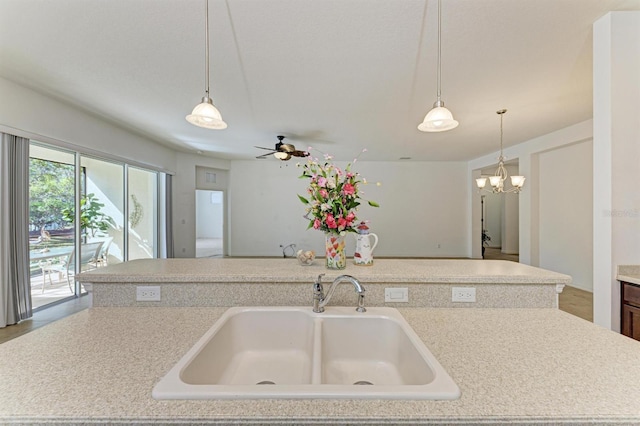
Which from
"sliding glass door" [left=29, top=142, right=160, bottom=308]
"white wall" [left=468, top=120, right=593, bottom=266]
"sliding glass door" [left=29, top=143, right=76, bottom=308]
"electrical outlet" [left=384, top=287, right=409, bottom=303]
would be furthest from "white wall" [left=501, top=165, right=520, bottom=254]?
"sliding glass door" [left=29, top=143, right=76, bottom=308]

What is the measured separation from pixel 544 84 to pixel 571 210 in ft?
8.96

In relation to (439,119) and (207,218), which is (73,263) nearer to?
(439,119)

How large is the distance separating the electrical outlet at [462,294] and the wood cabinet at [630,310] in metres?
1.34

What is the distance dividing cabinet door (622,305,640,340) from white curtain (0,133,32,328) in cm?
566

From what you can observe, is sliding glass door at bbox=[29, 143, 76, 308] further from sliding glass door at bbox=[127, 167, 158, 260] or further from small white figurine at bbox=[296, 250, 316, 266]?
small white figurine at bbox=[296, 250, 316, 266]

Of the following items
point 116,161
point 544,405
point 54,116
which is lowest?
point 544,405

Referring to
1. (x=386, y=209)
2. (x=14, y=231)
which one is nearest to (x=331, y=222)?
(x=14, y=231)

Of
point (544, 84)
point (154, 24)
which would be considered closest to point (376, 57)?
point (154, 24)

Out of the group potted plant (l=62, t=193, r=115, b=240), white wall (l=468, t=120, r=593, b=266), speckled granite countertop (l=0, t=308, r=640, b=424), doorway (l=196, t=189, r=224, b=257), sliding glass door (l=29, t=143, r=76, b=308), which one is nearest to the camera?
speckled granite countertop (l=0, t=308, r=640, b=424)

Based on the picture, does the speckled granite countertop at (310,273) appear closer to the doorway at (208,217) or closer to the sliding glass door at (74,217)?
the sliding glass door at (74,217)

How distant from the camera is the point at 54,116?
3291 millimetres

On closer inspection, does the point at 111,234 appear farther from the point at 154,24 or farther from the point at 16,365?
the point at 16,365

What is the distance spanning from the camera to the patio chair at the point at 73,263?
3.47 metres

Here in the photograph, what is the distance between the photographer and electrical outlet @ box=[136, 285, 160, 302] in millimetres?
1260
